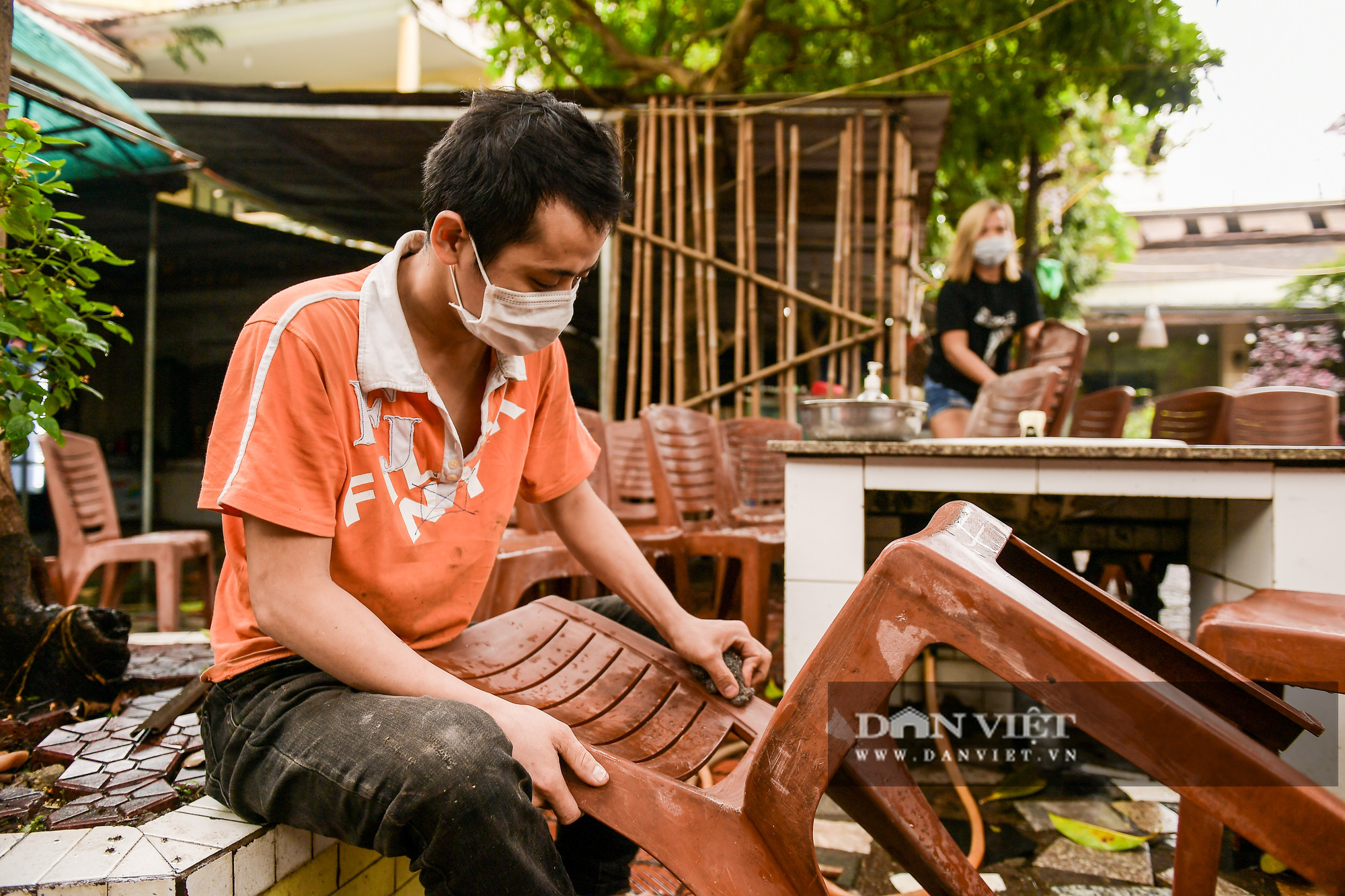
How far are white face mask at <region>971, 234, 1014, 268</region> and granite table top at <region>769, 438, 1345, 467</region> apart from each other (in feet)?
6.94

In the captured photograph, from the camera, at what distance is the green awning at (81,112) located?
3.90m

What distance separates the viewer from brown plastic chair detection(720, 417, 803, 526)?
182 inches

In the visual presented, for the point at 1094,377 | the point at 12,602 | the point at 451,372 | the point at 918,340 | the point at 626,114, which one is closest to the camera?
the point at 451,372

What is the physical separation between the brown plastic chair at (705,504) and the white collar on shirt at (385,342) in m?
2.14

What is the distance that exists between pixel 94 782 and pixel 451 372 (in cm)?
119

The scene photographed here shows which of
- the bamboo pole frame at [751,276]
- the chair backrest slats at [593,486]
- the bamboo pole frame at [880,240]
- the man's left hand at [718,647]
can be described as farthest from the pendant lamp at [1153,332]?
the man's left hand at [718,647]

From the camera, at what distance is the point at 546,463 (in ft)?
5.76

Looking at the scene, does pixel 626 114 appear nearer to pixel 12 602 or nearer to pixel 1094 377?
pixel 12 602

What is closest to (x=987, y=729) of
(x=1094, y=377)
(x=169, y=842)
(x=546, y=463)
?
(x=546, y=463)

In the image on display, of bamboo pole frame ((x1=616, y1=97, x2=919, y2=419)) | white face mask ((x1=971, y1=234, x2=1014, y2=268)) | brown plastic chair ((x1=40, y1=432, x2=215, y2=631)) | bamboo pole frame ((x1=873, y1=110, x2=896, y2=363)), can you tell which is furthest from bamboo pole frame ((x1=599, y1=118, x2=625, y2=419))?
brown plastic chair ((x1=40, y1=432, x2=215, y2=631))

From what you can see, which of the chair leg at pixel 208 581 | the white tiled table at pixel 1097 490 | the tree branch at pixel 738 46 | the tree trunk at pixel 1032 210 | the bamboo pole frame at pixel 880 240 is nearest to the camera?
the white tiled table at pixel 1097 490

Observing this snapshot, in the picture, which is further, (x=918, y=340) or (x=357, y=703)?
(x=918, y=340)

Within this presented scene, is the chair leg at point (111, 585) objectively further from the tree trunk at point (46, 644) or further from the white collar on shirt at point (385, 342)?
the white collar on shirt at point (385, 342)

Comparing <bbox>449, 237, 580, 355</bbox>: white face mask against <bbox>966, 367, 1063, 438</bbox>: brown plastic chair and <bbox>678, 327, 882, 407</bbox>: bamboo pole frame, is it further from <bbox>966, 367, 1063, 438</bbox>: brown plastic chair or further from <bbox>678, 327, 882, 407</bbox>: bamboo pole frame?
<bbox>678, 327, 882, 407</bbox>: bamboo pole frame
